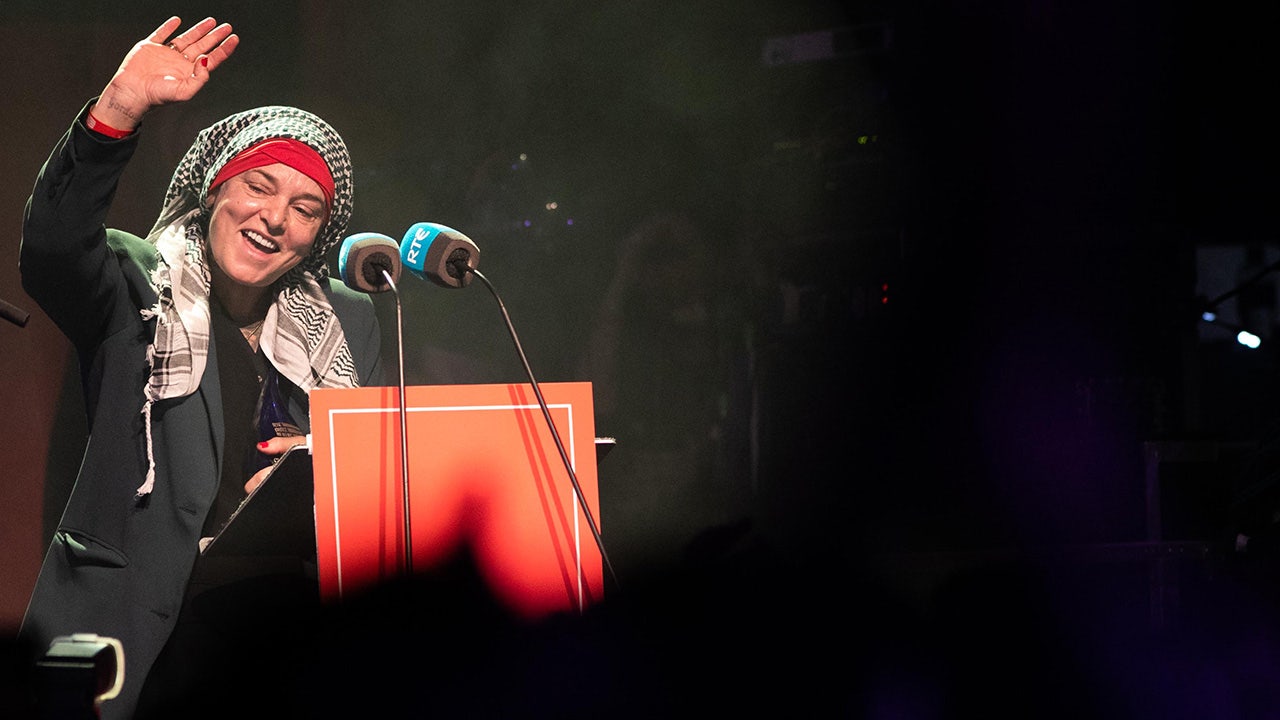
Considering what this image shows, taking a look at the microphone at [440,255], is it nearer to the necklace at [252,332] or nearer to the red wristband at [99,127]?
the red wristband at [99,127]

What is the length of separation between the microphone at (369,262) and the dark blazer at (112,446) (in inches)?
17.3

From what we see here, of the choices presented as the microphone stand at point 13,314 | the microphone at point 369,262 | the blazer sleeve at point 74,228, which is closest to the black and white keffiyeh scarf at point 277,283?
the blazer sleeve at point 74,228

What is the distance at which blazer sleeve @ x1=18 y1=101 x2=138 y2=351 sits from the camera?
1740 mm

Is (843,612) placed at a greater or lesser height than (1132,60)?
lesser

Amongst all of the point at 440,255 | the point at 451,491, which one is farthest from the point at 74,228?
the point at 451,491

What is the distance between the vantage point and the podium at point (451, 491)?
1.45m

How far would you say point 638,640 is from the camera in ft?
4.56

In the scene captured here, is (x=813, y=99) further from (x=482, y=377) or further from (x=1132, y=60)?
(x=482, y=377)

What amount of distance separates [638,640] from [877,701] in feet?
2.66

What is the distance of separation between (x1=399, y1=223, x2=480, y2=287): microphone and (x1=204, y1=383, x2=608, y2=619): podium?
0.19m

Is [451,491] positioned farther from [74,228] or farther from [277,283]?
[277,283]

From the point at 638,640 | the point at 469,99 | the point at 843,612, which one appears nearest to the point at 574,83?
the point at 469,99

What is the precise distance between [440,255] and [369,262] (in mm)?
148

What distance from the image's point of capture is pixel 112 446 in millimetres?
1930
